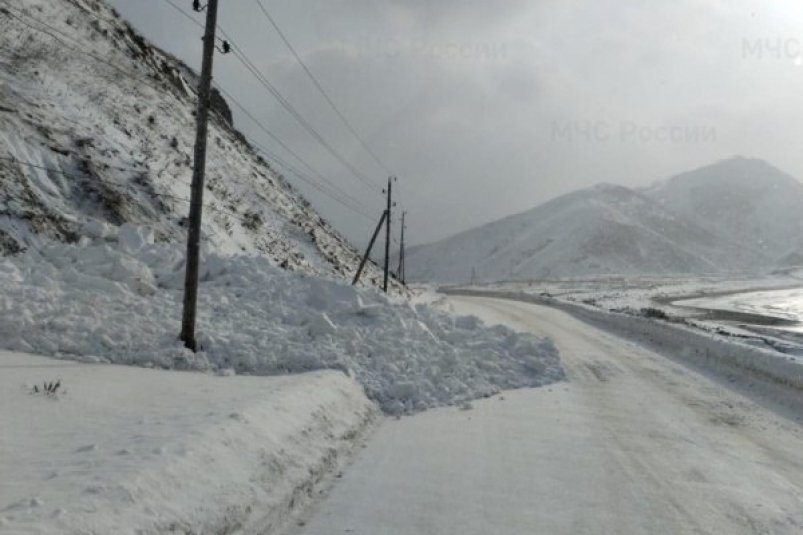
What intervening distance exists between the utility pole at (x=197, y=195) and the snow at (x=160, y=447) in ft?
4.88

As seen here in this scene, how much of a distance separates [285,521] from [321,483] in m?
1.10

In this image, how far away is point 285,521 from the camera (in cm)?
580

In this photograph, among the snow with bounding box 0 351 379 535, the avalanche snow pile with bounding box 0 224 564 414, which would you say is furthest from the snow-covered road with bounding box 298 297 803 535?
the avalanche snow pile with bounding box 0 224 564 414

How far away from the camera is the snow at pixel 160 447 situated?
183 inches

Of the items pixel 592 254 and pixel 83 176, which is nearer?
pixel 83 176

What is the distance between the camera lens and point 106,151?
21.5m

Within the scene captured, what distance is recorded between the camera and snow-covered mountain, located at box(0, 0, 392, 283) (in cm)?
1720

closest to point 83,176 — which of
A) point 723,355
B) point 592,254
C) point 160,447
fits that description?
point 160,447

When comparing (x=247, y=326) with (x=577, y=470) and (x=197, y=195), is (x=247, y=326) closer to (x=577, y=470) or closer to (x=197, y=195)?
(x=197, y=195)

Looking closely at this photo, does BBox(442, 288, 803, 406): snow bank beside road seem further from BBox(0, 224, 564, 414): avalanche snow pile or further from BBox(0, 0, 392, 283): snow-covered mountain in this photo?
BBox(0, 0, 392, 283): snow-covered mountain

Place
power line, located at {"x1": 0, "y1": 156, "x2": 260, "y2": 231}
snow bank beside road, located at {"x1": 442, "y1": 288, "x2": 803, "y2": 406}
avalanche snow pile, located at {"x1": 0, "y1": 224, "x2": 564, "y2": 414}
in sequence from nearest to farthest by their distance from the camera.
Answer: avalanche snow pile, located at {"x1": 0, "y1": 224, "x2": 564, "y2": 414} < snow bank beside road, located at {"x1": 442, "y1": 288, "x2": 803, "y2": 406} < power line, located at {"x1": 0, "y1": 156, "x2": 260, "y2": 231}

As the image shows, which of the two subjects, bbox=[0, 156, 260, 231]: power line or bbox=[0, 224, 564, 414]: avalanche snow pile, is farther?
bbox=[0, 156, 260, 231]: power line

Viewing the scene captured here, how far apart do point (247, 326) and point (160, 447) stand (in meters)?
7.21

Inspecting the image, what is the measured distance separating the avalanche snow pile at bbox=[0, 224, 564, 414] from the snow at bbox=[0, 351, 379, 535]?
1.03m
